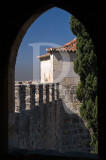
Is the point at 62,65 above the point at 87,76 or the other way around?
above

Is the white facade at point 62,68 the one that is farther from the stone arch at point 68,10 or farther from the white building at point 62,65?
the stone arch at point 68,10

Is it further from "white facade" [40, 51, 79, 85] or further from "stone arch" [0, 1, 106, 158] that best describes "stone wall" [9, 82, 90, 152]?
"stone arch" [0, 1, 106, 158]

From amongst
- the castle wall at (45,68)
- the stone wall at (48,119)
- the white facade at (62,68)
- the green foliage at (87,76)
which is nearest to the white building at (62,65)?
the white facade at (62,68)

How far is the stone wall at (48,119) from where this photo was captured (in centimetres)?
604

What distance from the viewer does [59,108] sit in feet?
32.3

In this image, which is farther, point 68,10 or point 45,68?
point 45,68

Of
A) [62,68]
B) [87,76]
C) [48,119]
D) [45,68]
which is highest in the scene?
[45,68]

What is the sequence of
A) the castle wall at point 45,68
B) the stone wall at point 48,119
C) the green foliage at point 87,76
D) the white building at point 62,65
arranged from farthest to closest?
the castle wall at point 45,68
the white building at point 62,65
the green foliage at point 87,76
the stone wall at point 48,119

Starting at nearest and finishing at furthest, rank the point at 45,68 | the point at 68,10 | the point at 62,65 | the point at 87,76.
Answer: the point at 68,10
the point at 87,76
the point at 62,65
the point at 45,68

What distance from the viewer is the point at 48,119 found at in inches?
320

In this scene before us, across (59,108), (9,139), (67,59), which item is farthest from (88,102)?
(9,139)

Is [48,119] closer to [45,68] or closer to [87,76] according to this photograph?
[87,76]

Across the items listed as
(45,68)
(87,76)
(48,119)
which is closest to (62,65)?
(45,68)

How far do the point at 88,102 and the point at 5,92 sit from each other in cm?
668
